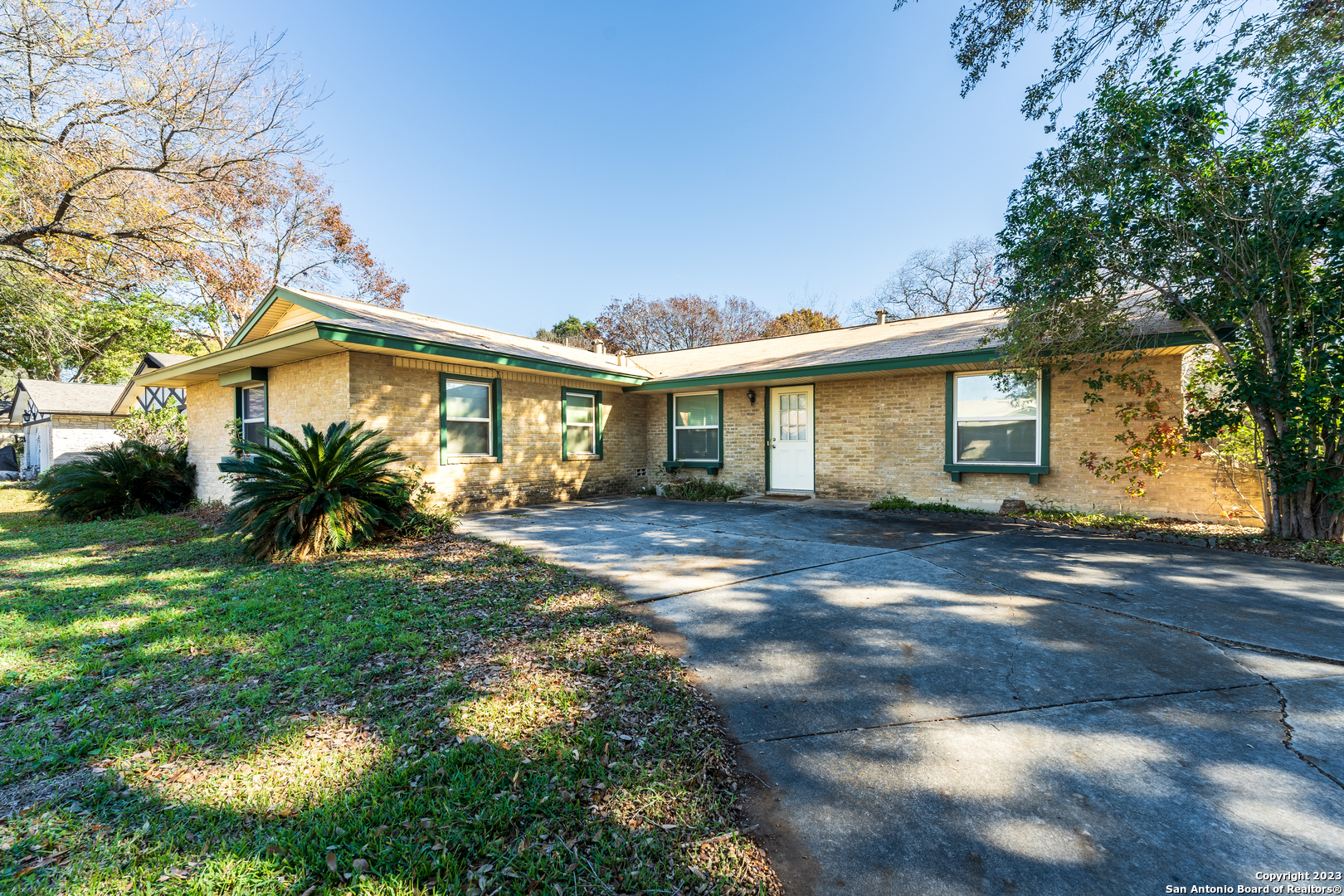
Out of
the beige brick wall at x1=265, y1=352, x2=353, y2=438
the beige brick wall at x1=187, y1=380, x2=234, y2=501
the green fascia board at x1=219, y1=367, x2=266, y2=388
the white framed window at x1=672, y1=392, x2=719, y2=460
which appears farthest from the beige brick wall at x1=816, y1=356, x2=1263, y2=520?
the beige brick wall at x1=187, y1=380, x2=234, y2=501

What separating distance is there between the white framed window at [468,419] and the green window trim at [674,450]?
4.41 m

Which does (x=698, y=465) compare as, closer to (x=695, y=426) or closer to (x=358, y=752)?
(x=695, y=426)

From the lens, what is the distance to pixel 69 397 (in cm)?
2212

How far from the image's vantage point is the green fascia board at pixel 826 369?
28.7 feet

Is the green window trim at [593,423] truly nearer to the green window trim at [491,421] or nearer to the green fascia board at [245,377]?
the green window trim at [491,421]

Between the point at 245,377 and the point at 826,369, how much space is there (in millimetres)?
11132

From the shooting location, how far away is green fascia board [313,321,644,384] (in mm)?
7426

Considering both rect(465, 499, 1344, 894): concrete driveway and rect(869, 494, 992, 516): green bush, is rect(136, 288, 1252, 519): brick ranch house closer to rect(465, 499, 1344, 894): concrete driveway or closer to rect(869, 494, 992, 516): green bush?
rect(869, 494, 992, 516): green bush

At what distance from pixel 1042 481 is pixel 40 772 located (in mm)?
11085

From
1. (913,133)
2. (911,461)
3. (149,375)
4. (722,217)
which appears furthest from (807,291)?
(149,375)

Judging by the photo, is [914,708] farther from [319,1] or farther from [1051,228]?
[319,1]

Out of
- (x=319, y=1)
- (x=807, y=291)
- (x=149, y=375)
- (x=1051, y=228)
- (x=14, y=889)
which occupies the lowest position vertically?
(x=14, y=889)

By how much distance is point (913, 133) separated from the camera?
1279 cm

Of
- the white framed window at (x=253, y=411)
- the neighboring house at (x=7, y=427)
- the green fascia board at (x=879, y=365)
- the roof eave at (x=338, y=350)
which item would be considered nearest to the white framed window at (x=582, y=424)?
the roof eave at (x=338, y=350)
